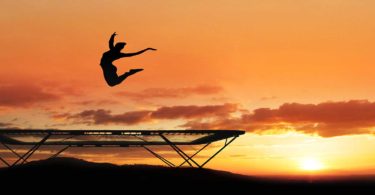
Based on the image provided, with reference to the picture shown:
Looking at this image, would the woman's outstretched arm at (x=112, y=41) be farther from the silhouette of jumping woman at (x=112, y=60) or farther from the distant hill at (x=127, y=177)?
the distant hill at (x=127, y=177)

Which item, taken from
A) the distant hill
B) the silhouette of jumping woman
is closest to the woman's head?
the silhouette of jumping woman

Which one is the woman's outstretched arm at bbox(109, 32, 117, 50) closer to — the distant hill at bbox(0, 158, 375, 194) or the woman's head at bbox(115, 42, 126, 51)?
the woman's head at bbox(115, 42, 126, 51)

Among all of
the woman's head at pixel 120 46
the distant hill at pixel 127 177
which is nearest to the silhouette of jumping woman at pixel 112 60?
the woman's head at pixel 120 46

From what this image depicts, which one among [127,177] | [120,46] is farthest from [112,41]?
[127,177]

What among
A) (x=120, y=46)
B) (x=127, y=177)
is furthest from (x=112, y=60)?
(x=127, y=177)

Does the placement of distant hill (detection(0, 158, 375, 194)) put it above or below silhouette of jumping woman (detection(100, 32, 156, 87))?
below

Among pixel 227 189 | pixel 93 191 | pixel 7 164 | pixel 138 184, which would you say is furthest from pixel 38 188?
pixel 227 189

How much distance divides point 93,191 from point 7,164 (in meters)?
7.27

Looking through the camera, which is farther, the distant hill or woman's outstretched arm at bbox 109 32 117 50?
the distant hill

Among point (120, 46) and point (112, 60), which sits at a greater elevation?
point (120, 46)

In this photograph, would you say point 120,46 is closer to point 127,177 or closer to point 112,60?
point 112,60

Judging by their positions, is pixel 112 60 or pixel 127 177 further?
pixel 127 177

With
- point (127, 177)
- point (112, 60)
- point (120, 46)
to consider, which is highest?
point (120, 46)

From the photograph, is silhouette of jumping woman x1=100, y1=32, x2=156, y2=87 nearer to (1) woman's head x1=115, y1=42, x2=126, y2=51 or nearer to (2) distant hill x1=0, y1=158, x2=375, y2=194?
(1) woman's head x1=115, y1=42, x2=126, y2=51
